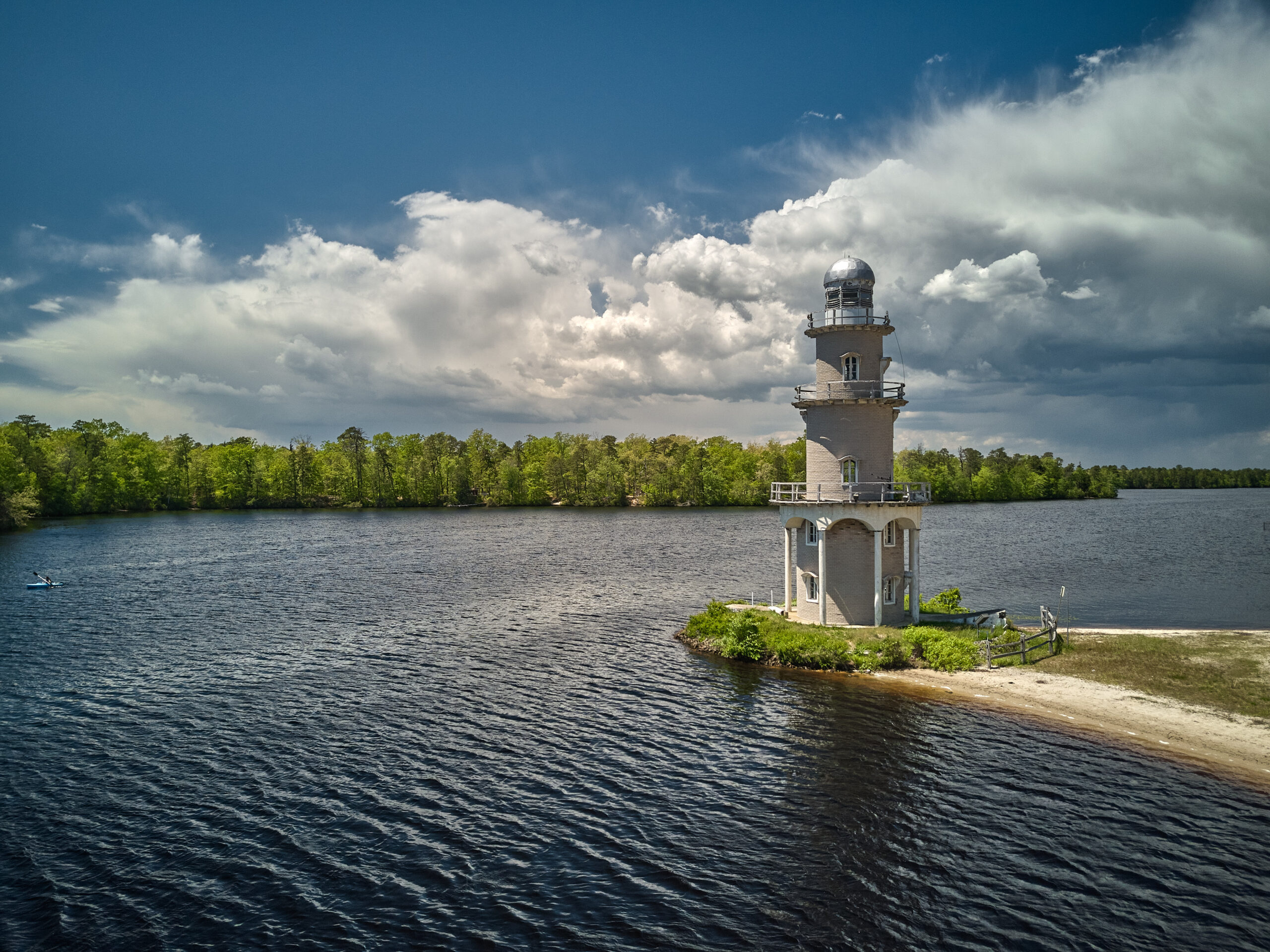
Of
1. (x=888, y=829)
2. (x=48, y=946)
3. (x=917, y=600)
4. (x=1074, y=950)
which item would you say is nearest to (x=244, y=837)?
(x=48, y=946)

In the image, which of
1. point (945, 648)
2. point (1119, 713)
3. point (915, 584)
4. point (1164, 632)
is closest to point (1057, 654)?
point (945, 648)

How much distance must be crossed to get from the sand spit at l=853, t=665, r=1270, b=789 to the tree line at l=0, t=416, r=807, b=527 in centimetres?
14027

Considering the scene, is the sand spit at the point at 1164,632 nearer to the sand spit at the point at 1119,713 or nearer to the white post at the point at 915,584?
the white post at the point at 915,584

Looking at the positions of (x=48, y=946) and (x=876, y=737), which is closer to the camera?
(x=48, y=946)

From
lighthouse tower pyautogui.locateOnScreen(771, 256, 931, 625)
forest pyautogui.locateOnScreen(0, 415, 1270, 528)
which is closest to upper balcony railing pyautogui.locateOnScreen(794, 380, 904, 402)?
lighthouse tower pyautogui.locateOnScreen(771, 256, 931, 625)

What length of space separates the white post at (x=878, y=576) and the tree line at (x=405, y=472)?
13555 centimetres

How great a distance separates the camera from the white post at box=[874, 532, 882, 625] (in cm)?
3659

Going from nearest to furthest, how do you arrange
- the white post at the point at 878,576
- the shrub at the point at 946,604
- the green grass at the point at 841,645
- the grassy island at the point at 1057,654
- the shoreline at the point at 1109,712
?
1. the shoreline at the point at 1109,712
2. the grassy island at the point at 1057,654
3. the green grass at the point at 841,645
4. the white post at the point at 878,576
5. the shrub at the point at 946,604

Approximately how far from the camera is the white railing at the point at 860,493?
36.8 metres

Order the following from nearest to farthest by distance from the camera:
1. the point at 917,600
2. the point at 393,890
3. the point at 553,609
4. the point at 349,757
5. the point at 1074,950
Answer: the point at 1074,950 → the point at 393,890 → the point at 349,757 → the point at 917,600 → the point at 553,609

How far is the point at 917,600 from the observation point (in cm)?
3862

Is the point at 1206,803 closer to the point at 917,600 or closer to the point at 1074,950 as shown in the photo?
the point at 1074,950

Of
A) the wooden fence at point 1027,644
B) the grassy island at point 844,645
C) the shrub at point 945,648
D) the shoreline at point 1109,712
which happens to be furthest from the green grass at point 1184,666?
the shrub at point 945,648

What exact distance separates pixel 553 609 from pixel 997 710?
30.4 meters
